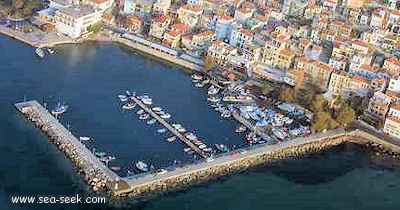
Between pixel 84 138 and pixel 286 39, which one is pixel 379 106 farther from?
pixel 84 138

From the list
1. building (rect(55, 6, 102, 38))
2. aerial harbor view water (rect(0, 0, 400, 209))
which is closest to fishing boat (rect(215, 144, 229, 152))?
aerial harbor view water (rect(0, 0, 400, 209))

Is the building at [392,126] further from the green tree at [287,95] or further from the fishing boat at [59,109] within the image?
the fishing boat at [59,109]

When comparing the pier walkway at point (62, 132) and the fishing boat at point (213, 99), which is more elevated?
the fishing boat at point (213, 99)

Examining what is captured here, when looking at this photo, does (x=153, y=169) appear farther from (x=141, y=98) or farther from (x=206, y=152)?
(x=141, y=98)

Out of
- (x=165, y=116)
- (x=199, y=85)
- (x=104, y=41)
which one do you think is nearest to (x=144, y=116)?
(x=165, y=116)

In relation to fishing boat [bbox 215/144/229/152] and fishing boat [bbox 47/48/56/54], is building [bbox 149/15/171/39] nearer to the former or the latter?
fishing boat [bbox 47/48/56/54]

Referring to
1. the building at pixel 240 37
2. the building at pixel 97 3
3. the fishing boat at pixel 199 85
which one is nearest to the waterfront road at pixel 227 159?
the fishing boat at pixel 199 85

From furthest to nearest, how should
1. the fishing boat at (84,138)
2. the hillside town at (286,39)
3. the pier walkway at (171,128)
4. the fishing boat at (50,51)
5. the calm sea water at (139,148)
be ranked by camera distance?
the fishing boat at (50,51) → the hillside town at (286,39) → the pier walkway at (171,128) → the fishing boat at (84,138) → the calm sea water at (139,148)

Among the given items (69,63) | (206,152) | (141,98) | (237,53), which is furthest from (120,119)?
(237,53)
